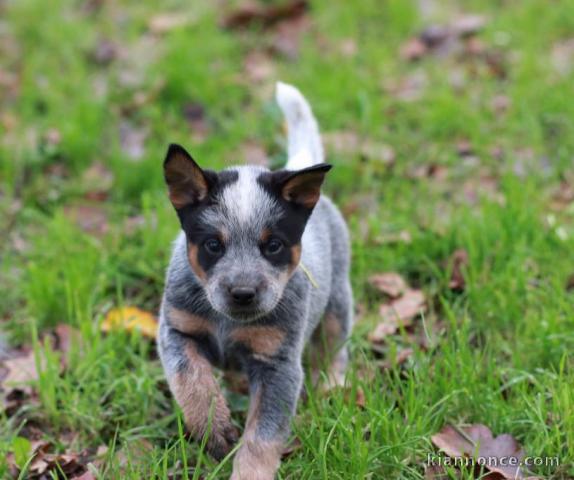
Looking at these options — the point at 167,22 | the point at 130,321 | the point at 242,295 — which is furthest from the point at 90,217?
the point at 167,22

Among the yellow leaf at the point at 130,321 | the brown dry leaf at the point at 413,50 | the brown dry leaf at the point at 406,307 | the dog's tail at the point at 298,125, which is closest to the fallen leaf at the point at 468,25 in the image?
the brown dry leaf at the point at 413,50

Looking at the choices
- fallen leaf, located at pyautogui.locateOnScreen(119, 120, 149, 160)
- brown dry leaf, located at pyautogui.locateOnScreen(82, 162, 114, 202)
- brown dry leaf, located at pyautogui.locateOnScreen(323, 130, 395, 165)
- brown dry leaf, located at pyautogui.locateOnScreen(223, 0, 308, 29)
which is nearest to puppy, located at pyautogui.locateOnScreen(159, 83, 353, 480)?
brown dry leaf, located at pyautogui.locateOnScreen(82, 162, 114, 202)

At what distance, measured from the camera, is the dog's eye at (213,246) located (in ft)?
11.6

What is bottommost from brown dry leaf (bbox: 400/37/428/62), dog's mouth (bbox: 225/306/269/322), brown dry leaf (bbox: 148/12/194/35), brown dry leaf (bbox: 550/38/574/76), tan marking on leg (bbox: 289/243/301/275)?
brown dry leaf (bbox: 400/37/428/62)

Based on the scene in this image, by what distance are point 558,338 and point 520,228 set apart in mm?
1027

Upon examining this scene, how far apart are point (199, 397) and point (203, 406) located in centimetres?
4

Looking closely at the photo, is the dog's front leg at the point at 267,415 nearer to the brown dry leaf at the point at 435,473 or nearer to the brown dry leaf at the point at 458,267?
the brown dry leaf at the point at 435,473

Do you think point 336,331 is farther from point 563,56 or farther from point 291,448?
point 563,56

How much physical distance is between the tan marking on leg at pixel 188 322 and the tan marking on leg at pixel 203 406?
18cm

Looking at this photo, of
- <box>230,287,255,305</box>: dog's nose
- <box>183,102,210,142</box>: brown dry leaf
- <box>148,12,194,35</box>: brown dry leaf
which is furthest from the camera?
<box>148,12,194,35</box>: brown dry leaf

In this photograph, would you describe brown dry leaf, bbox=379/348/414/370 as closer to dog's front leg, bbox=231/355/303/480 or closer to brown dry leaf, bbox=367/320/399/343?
brown dry leaf, bbox=367/320/399/343

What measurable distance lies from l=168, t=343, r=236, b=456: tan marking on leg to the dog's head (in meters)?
0.30

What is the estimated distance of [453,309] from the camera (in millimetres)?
4676

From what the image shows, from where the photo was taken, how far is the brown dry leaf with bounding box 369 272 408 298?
490cm
